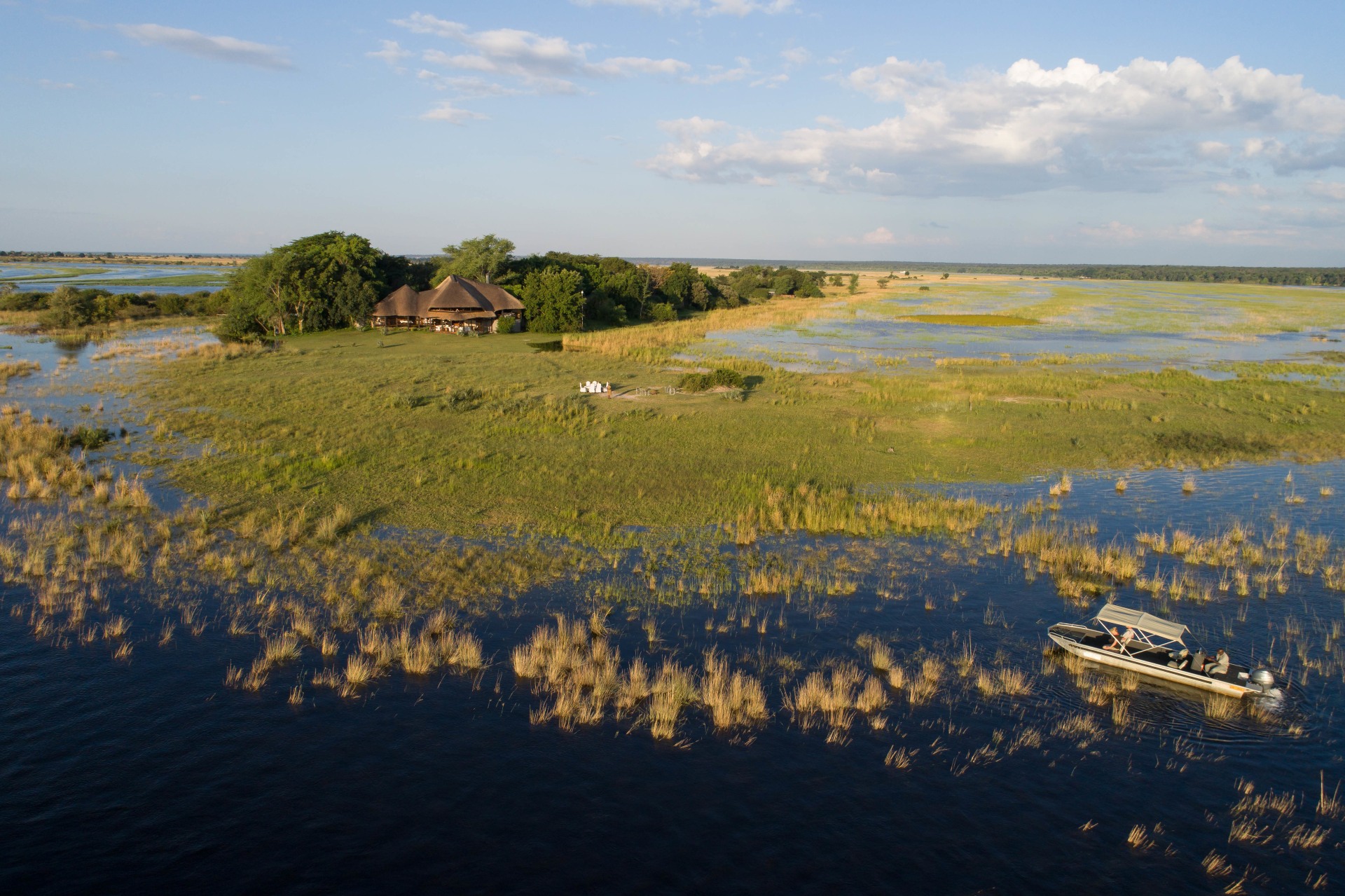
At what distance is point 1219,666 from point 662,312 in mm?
67427

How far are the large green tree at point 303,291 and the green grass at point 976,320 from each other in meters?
50.7

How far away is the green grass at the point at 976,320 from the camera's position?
2923 inches

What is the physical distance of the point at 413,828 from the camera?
9.17 meters

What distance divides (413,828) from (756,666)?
19.0ft

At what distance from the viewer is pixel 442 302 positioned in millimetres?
58312

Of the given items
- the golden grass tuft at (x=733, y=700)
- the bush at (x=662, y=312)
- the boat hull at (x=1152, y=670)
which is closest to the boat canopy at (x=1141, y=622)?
the boat hull at (x=1152, y=670)

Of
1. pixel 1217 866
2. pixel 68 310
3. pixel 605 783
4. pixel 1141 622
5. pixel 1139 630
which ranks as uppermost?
pixel 68 310

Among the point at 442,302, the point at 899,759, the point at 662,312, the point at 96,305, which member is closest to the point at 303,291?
the point at 442,302

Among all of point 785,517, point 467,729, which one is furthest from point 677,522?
point 467,729

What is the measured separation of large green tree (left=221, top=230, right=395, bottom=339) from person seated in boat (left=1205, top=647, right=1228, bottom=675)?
57.3m

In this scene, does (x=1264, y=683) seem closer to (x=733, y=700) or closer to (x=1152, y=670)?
(x=1152, y=670)

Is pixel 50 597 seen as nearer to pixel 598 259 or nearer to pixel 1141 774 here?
pixel 1141 774

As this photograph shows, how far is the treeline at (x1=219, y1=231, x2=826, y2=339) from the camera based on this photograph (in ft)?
186

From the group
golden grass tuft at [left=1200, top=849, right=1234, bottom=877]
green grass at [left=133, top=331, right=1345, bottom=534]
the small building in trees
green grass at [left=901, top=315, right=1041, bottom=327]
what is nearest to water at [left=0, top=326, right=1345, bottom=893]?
golden grass tuft at [left=1200, top=849, right=1234, bottom=877]
